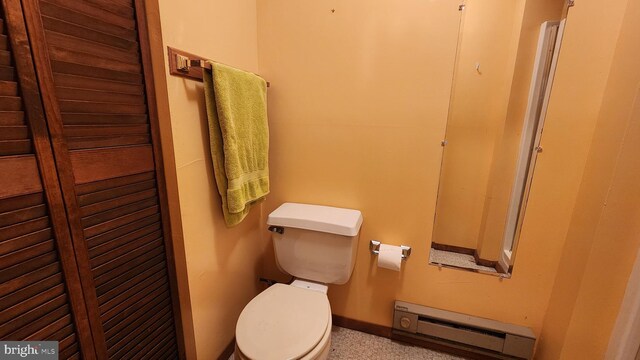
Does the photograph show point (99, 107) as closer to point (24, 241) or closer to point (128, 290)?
point (24, 241)

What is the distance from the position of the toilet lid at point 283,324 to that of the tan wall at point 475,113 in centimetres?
70

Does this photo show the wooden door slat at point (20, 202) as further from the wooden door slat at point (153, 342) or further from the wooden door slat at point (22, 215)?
the wooden door slat at point (153, 342)

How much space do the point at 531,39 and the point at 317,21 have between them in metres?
0.91

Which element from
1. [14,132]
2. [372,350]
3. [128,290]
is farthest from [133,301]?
[372,350]

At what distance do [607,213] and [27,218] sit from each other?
5.61 feet

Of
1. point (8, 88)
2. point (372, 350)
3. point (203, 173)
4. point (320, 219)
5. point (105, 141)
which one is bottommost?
point (372, 350)

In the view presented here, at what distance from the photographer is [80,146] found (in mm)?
679

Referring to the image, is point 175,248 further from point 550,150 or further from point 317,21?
point 550,150

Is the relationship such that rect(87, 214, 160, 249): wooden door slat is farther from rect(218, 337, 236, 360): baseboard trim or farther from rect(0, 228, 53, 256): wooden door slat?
rect(218, 337, 236, 360): baseboard trim

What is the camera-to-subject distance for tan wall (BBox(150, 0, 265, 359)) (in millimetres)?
888

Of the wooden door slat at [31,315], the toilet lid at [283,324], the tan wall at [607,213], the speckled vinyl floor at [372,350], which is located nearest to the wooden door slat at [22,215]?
the wooden door slat at [31,315]

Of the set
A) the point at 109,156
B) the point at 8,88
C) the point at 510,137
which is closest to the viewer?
the point at 8,88

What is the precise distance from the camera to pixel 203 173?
1.04 metres

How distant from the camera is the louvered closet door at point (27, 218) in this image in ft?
1.77
